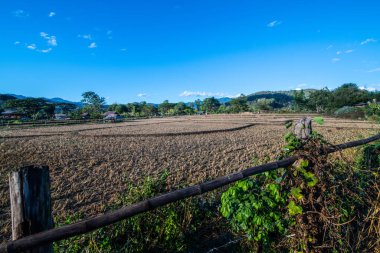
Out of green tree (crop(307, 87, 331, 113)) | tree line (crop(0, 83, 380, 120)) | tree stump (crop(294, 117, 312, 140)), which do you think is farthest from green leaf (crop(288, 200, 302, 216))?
green tree (crop(307, 87, 331, 113))

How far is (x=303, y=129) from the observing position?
99.3 inches

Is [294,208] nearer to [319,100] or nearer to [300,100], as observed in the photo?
[319,100]

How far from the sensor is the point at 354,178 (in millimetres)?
2885

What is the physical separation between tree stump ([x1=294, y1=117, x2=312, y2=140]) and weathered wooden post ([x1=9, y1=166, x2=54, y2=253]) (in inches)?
96.8

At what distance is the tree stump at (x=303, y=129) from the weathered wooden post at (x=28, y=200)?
8.06 ft

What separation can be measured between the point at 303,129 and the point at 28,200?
2.57m

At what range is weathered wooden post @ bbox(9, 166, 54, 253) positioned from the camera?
52.2 inches

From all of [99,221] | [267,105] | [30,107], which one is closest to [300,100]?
[267,105]

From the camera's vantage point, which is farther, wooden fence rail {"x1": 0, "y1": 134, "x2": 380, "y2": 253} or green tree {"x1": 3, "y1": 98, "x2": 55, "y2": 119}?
green tree {"x1": 3, "y1": 98, "x2": 55, "y2": 119}

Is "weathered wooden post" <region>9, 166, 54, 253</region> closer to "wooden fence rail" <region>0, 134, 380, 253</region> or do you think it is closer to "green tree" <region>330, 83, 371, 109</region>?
"wooden fence rail" <region>0, 134, 380, 253</region>

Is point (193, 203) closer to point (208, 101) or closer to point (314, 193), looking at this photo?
point (314, 193)

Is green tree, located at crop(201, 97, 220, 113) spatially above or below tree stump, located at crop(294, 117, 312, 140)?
above

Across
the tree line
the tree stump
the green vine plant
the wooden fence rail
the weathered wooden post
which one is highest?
the tree line

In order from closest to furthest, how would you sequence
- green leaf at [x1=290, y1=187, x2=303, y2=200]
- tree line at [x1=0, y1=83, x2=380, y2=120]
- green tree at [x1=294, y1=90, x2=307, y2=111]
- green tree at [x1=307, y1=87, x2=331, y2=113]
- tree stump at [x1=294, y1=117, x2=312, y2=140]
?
green leaf at [x1=290, y1=187, x2=303, y2=200]
tree stump at [x1=294, y1=117, x2=312, y2=140]
tree line at [x1=0, y1=83, x2=380, y2=120]
green tree at [x1=307, y1=87, x2=331, y2=113]
green tree at [x1=294, y1=90, x2=307, y2=111]
